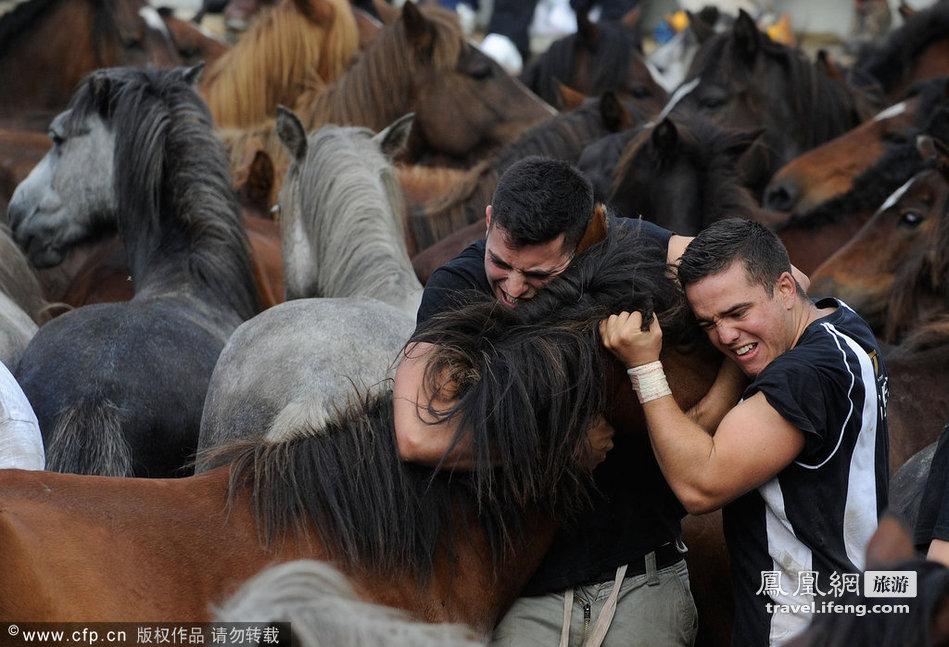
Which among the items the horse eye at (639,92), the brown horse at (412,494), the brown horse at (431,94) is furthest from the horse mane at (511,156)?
the brown horse at (412,494)

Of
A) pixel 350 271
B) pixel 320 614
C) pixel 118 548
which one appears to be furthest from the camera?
pixel 350 271

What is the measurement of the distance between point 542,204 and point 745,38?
577cm

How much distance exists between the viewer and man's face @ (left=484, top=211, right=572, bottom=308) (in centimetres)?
289

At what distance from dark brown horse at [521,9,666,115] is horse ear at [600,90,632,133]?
2436 mm

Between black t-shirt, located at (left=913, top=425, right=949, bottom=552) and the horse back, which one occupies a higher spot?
the horse back

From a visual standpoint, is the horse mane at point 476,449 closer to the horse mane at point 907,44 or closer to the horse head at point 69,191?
the horse head at point 69,191

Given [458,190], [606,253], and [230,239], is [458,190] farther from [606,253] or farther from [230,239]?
[606,253]

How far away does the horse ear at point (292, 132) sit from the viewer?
5207mm

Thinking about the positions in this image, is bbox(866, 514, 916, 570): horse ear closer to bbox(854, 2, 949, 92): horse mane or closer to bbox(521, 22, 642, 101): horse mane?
bbox(521, 22, 642, 101): horse mane

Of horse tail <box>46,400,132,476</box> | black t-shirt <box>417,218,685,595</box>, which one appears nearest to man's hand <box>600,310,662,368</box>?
black t-shirt <box>417,218,685,595</box>

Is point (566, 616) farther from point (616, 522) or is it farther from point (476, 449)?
point (476, 449)

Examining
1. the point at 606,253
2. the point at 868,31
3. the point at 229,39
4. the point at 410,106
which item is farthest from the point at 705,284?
the point at 868,31

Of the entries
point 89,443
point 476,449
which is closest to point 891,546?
point 476,449

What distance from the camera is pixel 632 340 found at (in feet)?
8.37
